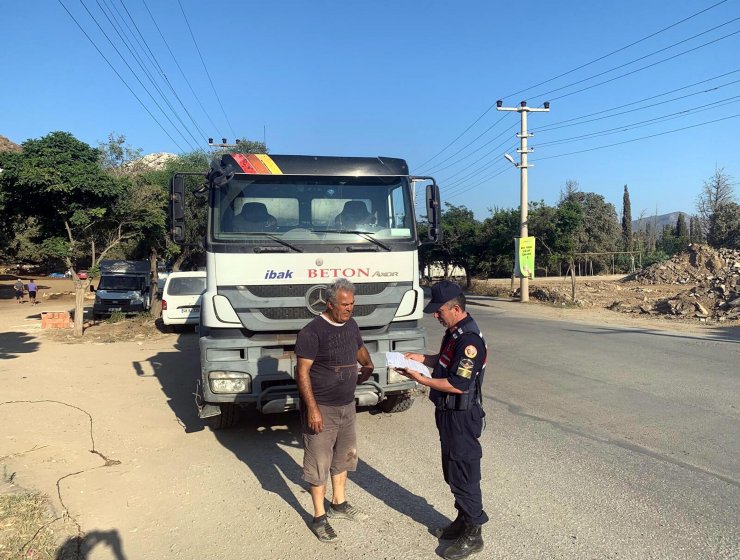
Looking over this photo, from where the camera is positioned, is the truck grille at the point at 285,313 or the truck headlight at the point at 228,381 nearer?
the truck headlight at the point at 228,381

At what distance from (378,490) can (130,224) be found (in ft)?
53.8

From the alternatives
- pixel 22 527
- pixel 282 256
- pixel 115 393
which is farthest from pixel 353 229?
pixel 115 393

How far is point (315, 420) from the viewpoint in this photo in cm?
364

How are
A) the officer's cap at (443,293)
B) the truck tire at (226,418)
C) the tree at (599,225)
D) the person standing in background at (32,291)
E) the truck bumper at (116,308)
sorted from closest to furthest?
1. the officer's cap at (443,293)
2. the truck tire at (226,418)
3. the truck bumper at (116,308)
4. the person standing in background at (32,291)
5. the tree at (599,225)

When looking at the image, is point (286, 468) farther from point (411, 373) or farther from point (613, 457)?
point (613, 457)

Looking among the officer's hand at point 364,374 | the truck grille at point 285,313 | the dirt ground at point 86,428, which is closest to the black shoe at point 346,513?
the dirt ground at point 86,428

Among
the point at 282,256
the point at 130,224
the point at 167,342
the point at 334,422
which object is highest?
the point at 130,224

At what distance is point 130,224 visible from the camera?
1836 centimetres

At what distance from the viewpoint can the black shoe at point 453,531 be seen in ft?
11.4

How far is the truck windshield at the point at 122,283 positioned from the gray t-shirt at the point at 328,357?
2123 cm

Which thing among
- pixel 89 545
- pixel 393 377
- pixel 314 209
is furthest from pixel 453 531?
pixel 314 209

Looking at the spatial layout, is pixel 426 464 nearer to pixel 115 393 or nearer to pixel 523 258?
pixel 115 393

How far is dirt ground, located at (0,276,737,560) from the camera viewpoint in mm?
4047

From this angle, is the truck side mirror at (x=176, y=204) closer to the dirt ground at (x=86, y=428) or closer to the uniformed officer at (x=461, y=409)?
the dirt ground at (x=86, y=428)
